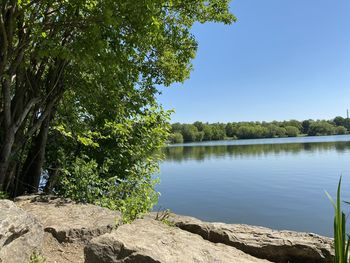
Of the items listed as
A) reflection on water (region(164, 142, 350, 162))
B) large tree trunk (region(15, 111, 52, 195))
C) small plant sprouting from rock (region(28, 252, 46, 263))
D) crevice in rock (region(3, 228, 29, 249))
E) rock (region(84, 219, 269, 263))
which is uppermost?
large tree trunk (region(15, 111, 52, 195))

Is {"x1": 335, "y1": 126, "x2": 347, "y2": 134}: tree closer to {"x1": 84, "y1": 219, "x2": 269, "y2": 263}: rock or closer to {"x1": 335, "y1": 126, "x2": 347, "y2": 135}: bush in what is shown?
{"x1": 335, "y1": 126, "x2": 347, "y2": 135}: bush

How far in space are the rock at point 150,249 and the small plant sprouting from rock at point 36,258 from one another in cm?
74

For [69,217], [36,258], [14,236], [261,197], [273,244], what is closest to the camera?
[14,236]

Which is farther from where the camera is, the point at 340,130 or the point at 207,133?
the point at 340,130


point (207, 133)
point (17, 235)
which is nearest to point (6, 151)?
point (17, 235)

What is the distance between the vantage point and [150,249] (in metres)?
4.01

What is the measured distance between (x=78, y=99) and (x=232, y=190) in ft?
49.3

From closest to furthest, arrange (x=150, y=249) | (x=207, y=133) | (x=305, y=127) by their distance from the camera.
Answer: (x=150, y=249) < (x=207, y=133) < (x=305, y=127)

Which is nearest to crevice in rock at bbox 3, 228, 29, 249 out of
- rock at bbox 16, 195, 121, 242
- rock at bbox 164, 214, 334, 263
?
rock at bbox 16, 195, 121, 242

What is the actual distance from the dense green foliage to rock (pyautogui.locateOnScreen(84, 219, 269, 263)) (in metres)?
1.70

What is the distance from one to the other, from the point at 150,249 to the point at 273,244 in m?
3.21

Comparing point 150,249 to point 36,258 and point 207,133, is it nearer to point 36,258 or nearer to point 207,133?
point 36,258

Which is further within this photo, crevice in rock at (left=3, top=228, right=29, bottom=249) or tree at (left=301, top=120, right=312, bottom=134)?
tree at (left=301, top=120, right=312, bottom=134)

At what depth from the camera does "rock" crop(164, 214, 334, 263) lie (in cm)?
636
